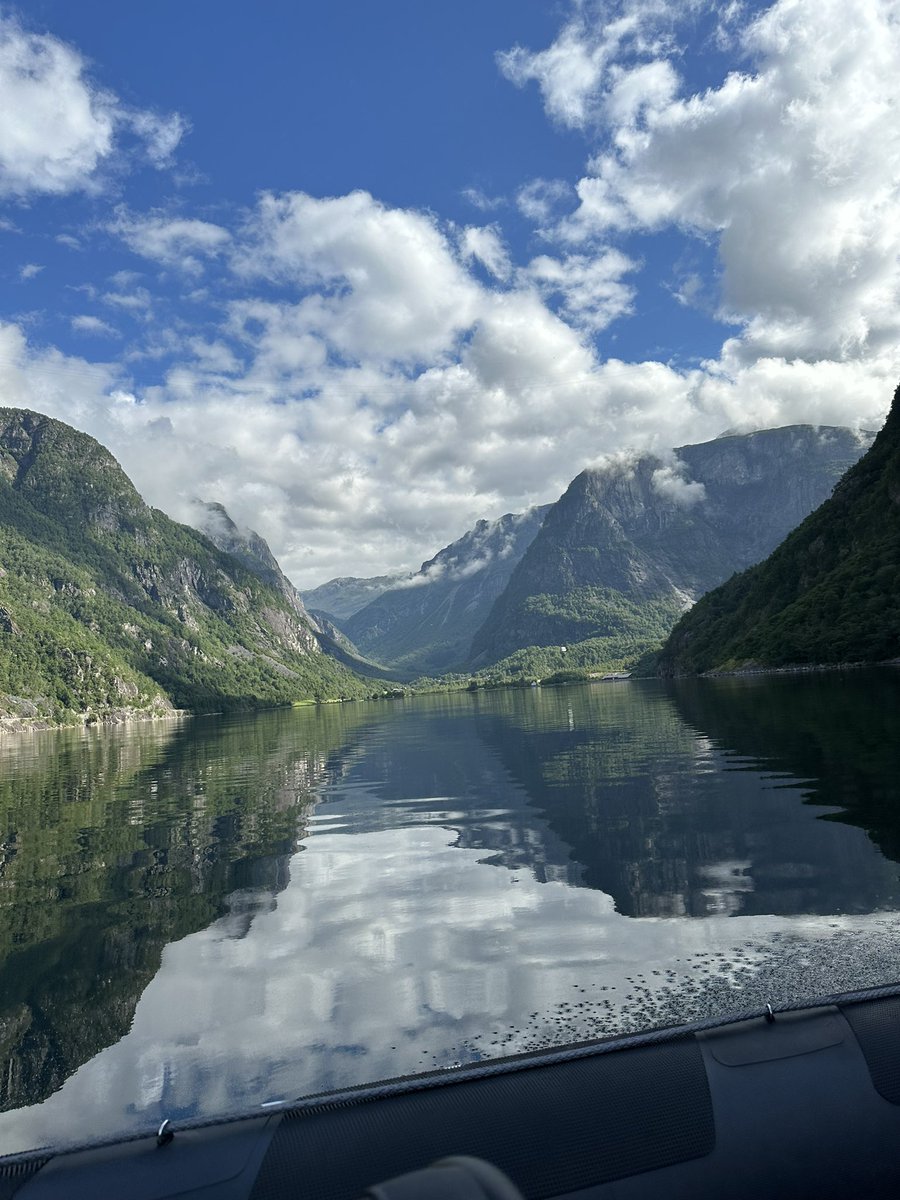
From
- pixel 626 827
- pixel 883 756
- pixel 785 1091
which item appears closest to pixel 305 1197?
pixel 785 1091

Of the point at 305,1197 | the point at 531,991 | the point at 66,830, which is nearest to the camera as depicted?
the point at 305,1197

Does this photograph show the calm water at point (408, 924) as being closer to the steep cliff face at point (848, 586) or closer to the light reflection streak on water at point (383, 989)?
the light reflection streak on water at point (383, 989)

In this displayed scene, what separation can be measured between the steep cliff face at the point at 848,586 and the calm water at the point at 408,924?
360 feet

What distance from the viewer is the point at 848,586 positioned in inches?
5807

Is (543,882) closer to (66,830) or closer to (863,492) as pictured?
(66,830)

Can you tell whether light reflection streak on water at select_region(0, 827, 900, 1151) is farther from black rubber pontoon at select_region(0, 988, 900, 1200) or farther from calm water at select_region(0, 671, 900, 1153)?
black rubber pontoon at select_region(0, 988, 900, 1200)

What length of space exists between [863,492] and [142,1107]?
210 metres

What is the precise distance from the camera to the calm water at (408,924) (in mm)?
11023

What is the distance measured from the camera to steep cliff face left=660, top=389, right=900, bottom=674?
134375 millimetres

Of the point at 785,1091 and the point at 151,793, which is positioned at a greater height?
the point at 785,1091

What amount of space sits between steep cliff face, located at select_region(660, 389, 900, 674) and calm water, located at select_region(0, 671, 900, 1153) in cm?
10958

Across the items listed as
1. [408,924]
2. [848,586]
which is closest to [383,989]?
[408,924]

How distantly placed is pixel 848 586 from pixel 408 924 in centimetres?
15445

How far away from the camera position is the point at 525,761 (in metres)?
49.5
